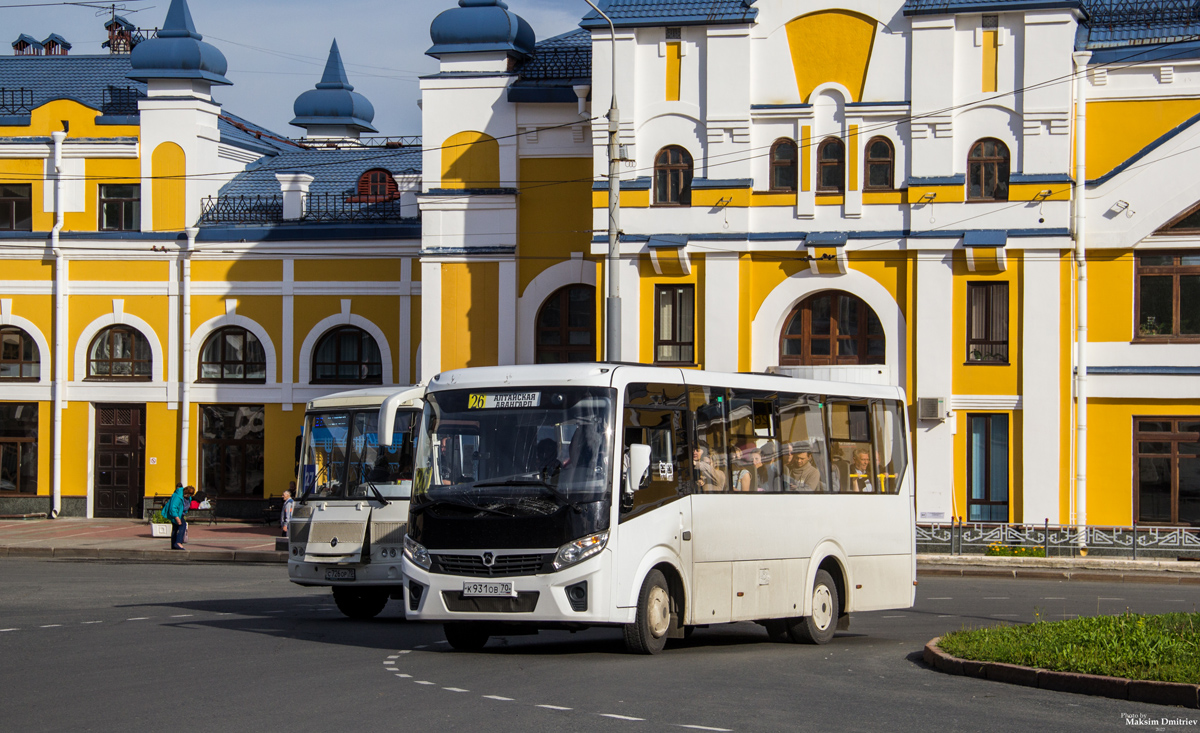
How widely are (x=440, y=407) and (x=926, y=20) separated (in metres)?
18.4

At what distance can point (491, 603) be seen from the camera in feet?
40.7

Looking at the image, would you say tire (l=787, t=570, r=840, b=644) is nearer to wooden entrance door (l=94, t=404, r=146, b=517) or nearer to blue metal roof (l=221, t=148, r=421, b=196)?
blue metal roof (l=221, t=148, r=421, b=196)

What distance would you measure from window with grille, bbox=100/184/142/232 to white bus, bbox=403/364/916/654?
970 inches

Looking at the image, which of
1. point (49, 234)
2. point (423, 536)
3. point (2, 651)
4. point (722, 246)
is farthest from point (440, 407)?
point (49, 234)

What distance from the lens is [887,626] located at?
663 inches

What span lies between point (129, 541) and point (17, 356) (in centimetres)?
846

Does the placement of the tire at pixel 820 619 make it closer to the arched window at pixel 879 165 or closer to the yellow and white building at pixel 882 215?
the yellow and white building at pixel 882 215

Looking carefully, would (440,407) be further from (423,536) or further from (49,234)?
(49,234)

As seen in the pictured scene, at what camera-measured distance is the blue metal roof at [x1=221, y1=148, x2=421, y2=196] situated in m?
36.5

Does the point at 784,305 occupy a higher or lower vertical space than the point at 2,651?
higher

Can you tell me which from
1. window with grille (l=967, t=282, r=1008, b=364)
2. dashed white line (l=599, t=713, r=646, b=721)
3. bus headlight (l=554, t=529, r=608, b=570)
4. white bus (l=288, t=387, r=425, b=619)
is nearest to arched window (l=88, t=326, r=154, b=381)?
white bus (l=288, t=387, r=425, b=619)

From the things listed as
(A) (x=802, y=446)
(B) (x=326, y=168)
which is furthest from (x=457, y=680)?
(B) (x=326, y=168)

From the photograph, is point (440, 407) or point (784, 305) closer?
point (440, 407)

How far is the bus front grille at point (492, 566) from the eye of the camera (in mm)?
12297
